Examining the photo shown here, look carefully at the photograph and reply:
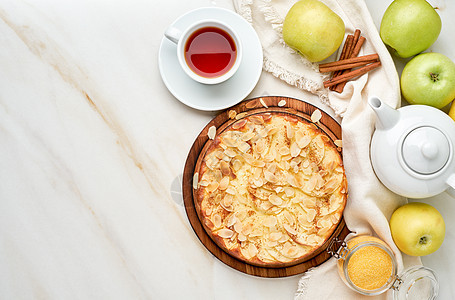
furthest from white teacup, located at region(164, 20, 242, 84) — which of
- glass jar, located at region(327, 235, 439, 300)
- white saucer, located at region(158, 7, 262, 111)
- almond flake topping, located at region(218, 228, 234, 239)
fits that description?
glass jar, located at region(327, 235, 439, 300)

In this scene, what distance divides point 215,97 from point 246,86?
0.27ft

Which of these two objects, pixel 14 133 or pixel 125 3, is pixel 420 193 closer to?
pixel 125 3

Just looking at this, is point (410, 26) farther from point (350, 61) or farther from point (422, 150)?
point (422, 150)

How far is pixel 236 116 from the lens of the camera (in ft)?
3.39

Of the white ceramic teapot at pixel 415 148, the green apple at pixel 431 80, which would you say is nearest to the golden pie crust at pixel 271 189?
the white ceramic teapot at pixel 415 148

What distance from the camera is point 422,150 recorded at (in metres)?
0.84

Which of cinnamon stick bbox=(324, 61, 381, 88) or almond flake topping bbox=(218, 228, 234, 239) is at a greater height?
cinnamon stick bbox=(324, 61, 381, 88)

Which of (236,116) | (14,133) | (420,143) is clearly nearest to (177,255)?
(236,116)

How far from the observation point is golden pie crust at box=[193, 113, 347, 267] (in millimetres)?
981

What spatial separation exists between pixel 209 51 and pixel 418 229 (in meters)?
0.65

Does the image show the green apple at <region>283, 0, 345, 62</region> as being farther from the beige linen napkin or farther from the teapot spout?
the teapot spout

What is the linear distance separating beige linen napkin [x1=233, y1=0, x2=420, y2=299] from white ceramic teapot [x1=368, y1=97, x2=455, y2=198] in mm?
69

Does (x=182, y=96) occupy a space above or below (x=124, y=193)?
above

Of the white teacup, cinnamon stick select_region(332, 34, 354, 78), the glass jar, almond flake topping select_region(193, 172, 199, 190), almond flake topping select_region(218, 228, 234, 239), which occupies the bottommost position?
the glass jar
